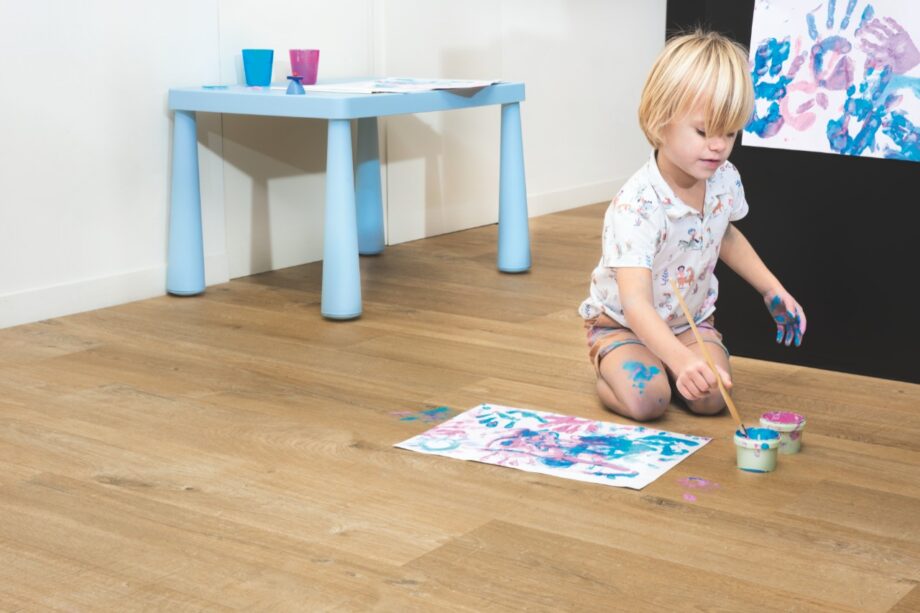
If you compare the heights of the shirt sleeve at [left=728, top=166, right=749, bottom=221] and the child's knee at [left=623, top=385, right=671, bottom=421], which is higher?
the shirt sleeve at [left=728, top=166, right=749, bottom=221]

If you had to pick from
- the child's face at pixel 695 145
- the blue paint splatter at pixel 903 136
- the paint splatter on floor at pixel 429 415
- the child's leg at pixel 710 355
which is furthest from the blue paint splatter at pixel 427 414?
the blue paint splatter at pixel 903 136

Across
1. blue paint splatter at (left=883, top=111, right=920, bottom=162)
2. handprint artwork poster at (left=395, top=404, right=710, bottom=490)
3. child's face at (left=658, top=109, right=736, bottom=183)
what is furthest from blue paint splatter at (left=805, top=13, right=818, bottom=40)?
handprint artwork poster at (left=395, top=404, right=710, bottom=490)

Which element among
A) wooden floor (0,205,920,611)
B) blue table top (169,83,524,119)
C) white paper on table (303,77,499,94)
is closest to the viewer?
wooden floor (0,205,920,611)

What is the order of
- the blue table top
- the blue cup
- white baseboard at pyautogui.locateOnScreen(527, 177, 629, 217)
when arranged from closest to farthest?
the blue table top → the blue cup → white baseboard at pyautogui.locateOnScreen(527, 177, 629, 217)

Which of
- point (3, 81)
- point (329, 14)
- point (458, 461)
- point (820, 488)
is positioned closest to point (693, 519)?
point (820, 488)

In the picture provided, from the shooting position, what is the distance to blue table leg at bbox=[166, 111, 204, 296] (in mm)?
2465

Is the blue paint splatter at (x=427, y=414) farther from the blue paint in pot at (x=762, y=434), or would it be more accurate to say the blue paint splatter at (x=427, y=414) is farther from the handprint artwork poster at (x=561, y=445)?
the blue paint in pot at (x=762, y=434)

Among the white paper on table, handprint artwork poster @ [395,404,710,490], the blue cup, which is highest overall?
the blue cup

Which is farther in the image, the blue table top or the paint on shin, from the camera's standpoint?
the blue table top

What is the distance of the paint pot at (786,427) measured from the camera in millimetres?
1583

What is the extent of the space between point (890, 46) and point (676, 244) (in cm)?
44

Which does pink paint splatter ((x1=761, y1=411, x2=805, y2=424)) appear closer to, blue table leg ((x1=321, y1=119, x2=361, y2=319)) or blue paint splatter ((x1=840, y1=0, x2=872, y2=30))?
blue paint splatter ((x1=840, y1=0, x2=872, y2=30))

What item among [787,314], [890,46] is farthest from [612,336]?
[890,46]

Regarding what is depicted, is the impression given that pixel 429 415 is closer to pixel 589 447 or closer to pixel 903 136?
pixel 589 447
